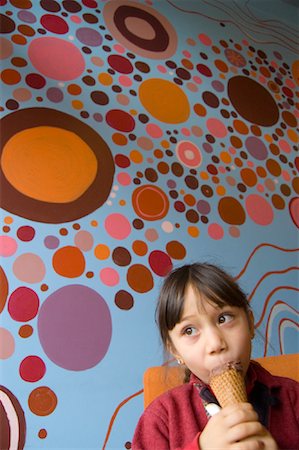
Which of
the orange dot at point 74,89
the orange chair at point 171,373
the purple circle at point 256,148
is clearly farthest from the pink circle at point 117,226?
the purple circle at point 256,148

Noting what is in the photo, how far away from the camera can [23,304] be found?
1271 mm

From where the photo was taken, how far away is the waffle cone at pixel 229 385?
70cm

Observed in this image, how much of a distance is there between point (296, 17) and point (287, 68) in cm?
37

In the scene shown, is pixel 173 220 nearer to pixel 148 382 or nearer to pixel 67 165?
pixel 67 165

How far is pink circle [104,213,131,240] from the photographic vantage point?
1.44 m

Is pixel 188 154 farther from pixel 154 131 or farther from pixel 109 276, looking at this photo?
pixel 109 276

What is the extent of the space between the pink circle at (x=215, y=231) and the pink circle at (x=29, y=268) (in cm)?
58

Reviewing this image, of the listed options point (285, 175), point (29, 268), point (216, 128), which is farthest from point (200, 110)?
point (29, 268)

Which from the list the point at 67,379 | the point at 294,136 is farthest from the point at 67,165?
the point at 294,136

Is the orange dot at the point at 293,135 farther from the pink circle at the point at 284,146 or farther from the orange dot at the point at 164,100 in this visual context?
the orange dot at the point at 164,100

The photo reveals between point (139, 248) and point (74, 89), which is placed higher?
point (74, 89)

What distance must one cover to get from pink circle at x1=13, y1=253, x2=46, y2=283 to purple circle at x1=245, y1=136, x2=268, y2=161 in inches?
36.2

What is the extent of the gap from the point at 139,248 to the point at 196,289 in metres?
0.64

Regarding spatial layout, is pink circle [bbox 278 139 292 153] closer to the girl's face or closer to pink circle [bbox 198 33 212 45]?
pink circle [bbox 198 33 212 45]
